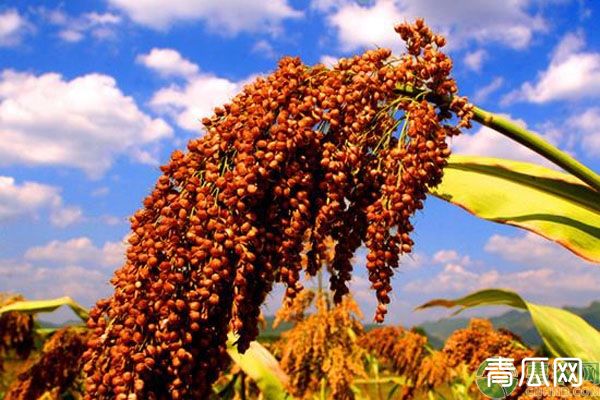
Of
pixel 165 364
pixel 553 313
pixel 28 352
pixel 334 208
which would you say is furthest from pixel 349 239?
pixel 28 352

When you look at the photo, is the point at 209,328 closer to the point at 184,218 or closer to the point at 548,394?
the point at 184,218

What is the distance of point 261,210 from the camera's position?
204 cm

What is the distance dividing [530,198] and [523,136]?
0.62m

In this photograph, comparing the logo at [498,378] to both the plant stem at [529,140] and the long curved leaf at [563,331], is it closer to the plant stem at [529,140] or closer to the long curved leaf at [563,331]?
the long curved leaf at [563,331]

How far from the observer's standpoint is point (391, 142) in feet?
7.20

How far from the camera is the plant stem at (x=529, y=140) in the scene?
2.24 m

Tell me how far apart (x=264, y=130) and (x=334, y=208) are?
33 cm

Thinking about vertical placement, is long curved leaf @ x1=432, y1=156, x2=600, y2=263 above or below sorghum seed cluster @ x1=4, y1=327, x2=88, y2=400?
above

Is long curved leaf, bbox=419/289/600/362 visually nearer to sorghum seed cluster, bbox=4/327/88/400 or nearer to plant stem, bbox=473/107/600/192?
plant stem, bbox=473/107/600/192

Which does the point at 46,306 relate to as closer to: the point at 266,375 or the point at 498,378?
the point at 266,375

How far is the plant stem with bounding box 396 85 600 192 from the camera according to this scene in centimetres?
224

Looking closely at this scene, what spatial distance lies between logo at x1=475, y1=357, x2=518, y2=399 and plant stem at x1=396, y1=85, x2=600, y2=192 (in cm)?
150

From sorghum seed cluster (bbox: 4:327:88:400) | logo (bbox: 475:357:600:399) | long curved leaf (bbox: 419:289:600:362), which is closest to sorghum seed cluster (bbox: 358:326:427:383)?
logo (bbox: 475:357:600:399)

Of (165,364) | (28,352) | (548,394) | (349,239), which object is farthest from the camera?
(28,352)
